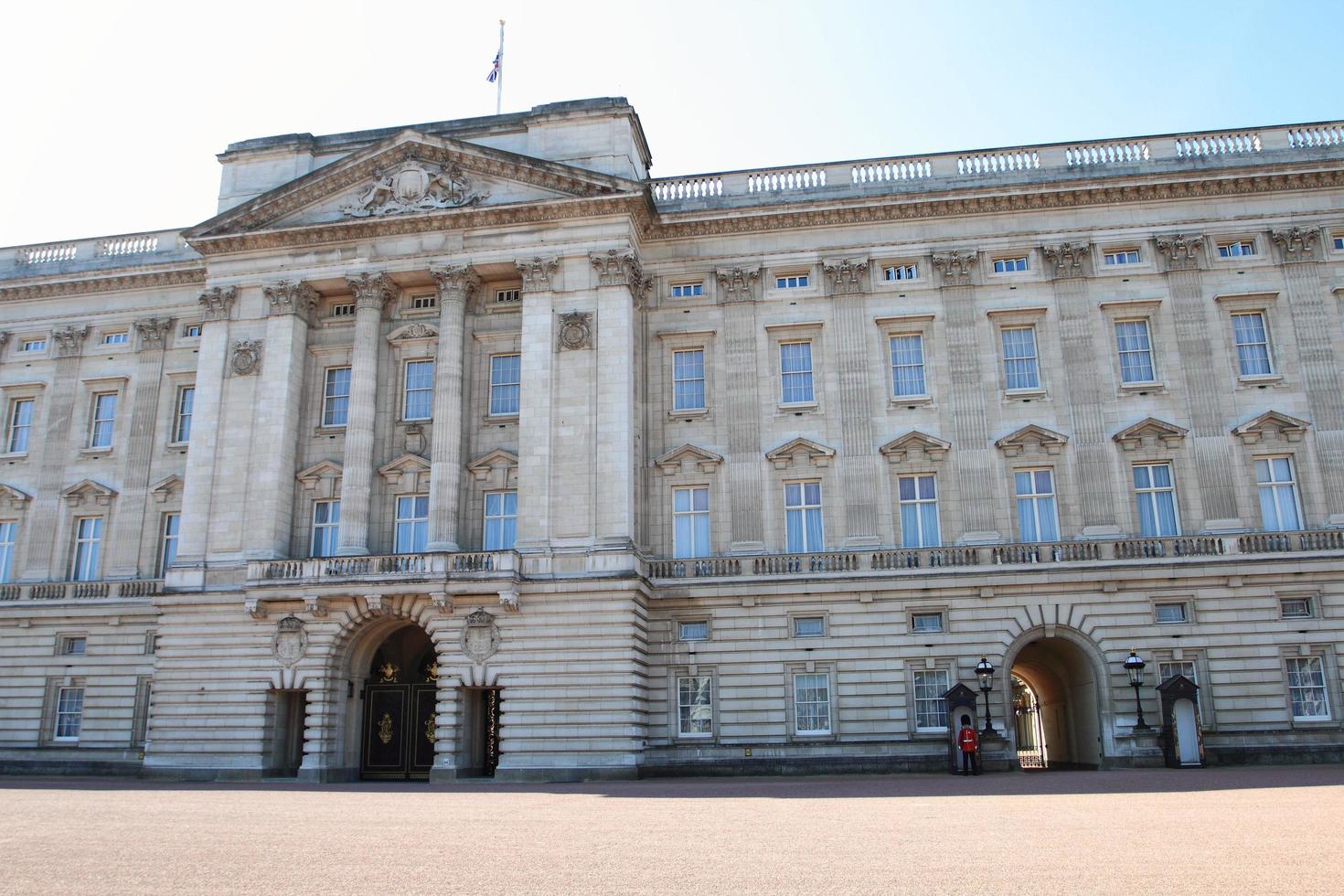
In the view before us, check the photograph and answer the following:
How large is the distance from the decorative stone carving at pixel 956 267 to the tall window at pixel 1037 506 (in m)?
7.13

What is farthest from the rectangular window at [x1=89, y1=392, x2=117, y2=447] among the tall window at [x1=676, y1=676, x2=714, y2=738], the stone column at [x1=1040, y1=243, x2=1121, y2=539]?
the stone column at [x1=1040, y1=243, x2=1121, y2=539]

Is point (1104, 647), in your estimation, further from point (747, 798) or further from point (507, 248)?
point (507, 248)

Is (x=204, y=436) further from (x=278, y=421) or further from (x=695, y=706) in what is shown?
(x=695, y=706)

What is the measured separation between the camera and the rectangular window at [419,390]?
39.7 meters

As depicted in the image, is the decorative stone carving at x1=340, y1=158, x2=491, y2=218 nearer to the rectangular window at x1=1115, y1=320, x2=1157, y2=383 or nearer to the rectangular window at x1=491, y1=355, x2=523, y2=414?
the rectangular window at x1=491, y1=355, x2=523, y2=414

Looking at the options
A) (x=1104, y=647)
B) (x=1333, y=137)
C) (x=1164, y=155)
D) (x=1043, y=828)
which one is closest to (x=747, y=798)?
(x=1043, y=828)

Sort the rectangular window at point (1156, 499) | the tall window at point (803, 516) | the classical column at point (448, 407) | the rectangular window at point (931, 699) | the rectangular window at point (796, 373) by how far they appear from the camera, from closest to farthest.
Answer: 1. the rectangular window at point (931, 699)
2. the rectangular window at point (1156, 499)
3. the classical column at point (448, 407)
4. the tall window at point (803, 516)
5. the rectangular window at point (796, 373)

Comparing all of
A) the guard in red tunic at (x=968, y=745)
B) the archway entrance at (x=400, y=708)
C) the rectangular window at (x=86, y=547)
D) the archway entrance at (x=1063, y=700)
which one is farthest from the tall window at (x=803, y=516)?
the rectangular window at (x=86, y=547)

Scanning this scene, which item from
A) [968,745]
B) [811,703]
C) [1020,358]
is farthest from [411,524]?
[1020,358]

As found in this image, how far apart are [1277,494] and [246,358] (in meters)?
35.8

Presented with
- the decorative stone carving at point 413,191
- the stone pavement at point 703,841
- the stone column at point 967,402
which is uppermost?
the decorative stone carving at point 413,191

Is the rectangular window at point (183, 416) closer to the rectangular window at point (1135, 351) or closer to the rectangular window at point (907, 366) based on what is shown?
the rectangular window at point (907, 366)

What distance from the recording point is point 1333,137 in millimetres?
38531

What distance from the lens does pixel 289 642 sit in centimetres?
3616
